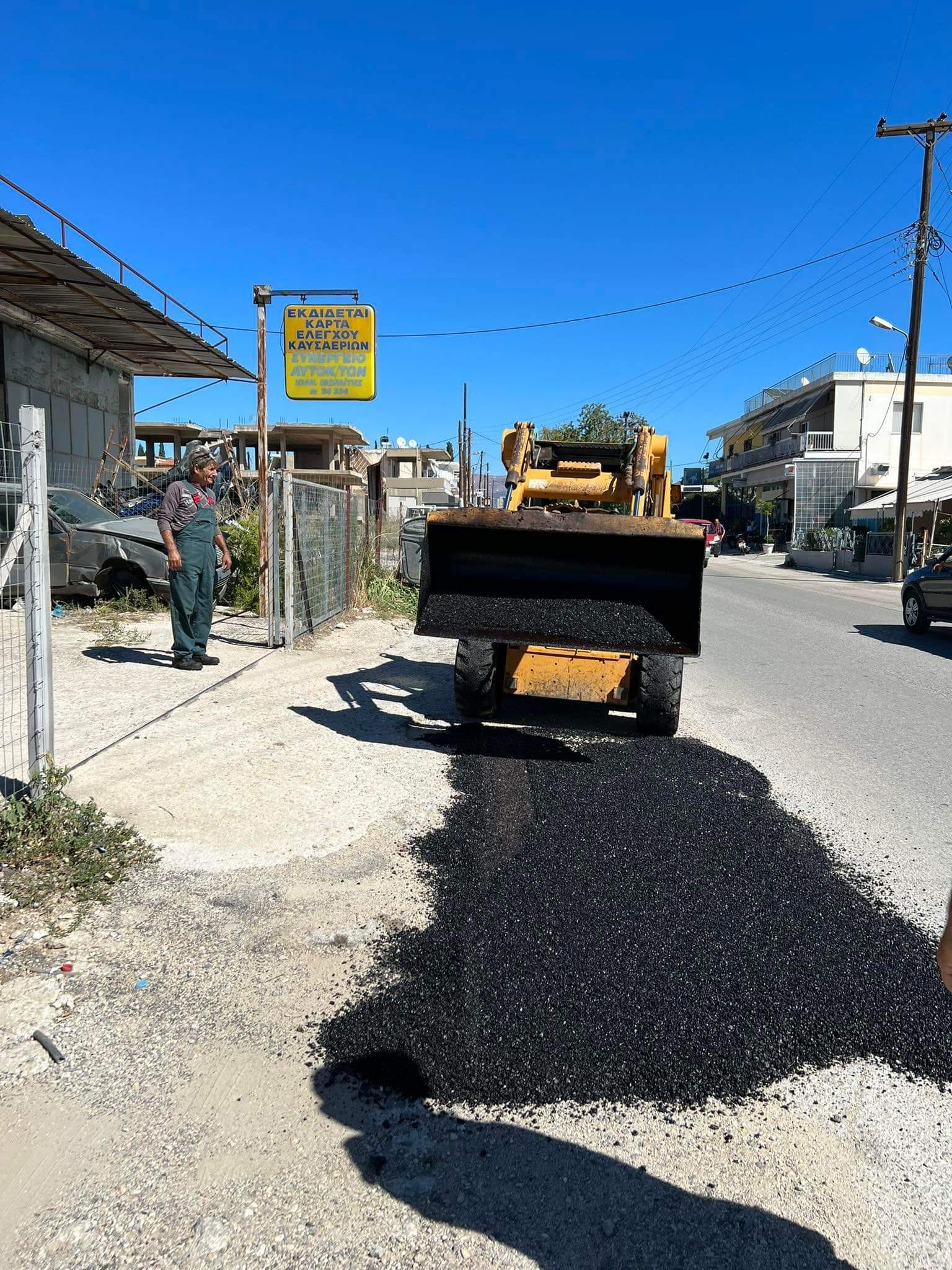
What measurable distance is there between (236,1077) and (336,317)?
14.4 metres

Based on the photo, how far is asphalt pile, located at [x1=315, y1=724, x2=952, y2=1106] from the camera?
2.79 metres

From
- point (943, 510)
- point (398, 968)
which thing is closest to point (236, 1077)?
point (398, 968)

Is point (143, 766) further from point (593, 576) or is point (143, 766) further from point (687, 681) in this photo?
point (687, 681)

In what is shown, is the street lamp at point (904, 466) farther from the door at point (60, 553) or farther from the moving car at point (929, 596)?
the door at point (60, 553)

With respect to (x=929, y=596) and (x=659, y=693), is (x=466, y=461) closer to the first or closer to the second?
(x=929, y=596)

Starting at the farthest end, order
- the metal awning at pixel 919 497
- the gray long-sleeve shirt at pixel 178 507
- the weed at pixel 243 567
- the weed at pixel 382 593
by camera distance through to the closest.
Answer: the metal awning at pixel 919 497
the weed at pixel 382 593
the weed at pixel 243 567
the gray long-sleeve shirt at pixel 178 507

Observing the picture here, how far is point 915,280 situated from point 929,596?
16903 mm

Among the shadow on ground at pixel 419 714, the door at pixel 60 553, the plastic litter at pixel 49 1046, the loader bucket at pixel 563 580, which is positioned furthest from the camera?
the door at pixel 60 553

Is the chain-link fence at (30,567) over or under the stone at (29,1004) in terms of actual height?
over

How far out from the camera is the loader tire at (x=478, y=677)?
6.69 meters

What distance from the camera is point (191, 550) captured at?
26.3 feet

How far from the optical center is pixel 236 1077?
107 inches

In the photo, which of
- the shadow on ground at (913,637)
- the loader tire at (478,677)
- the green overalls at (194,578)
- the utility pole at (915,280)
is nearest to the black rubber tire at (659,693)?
the loader tire at (478,677)

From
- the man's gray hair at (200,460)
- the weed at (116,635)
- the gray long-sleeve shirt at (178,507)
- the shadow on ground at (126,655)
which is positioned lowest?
the shadow on ground at (126,655)
